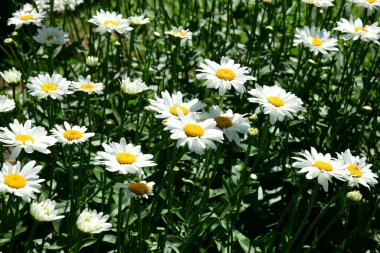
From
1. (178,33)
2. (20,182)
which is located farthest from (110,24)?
(20,182)

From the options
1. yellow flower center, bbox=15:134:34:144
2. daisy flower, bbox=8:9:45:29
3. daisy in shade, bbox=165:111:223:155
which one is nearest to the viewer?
daisy in shade, bbox=165:111:223:155

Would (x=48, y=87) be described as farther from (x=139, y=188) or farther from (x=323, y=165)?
(x=323, y=165)

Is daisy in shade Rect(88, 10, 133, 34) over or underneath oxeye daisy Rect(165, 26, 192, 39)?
over

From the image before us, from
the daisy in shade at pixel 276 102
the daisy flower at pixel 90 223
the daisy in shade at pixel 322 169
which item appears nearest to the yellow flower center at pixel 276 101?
the daisy in shade at pixel 276 102

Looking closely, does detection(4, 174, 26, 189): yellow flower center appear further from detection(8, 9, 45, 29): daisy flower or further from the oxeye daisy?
detection(8, 9, 45, 29): daisy flower

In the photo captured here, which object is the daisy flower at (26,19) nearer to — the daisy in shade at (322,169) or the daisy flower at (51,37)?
the daisy flower at (51,37)

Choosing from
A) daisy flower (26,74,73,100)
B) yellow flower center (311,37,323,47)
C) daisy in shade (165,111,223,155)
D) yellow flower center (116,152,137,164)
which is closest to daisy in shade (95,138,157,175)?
yellow flower center (116,152,137,164)

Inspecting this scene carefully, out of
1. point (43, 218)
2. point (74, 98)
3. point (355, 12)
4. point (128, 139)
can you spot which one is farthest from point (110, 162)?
point (355, 12)

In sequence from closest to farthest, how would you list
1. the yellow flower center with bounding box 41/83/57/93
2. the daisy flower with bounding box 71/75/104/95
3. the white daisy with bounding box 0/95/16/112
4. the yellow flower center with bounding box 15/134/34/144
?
the yellow flower center with bounding box 15/134/34/144
the white daisy with bounding box 0/95/16/112
the yellow flower center with bounding box 41/83/57/93
the daisy flower with bounding box 71/75/104/95
